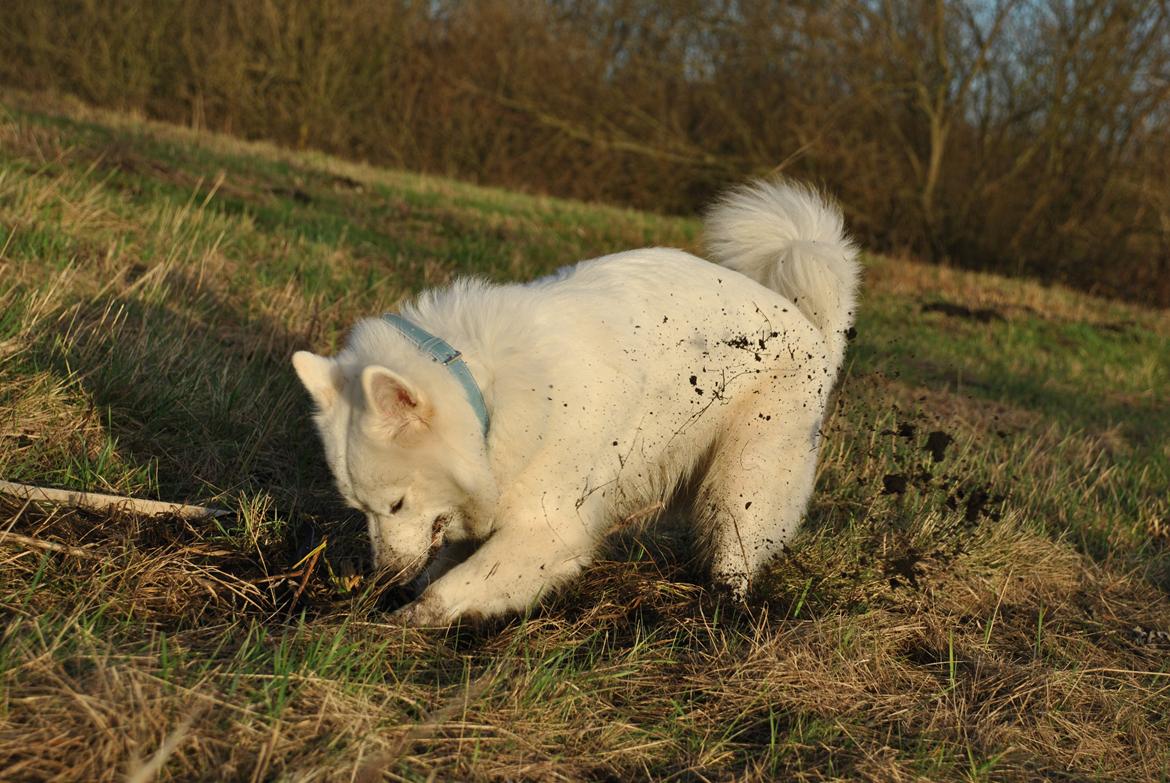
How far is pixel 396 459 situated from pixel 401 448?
0.14ft

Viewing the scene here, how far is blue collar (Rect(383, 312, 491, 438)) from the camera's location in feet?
9.61

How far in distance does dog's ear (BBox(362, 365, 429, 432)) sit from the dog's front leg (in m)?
0.54

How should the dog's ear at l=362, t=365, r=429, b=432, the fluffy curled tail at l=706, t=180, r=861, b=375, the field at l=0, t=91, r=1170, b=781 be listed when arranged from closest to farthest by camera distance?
the field at l=0, t=91, r=1170, b=781 → the dog's ear at l=362, t=365, r=429, b=432 → the fluffy curled tail at l=706, t=180, r=861, b=375

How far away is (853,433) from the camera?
5238 mm

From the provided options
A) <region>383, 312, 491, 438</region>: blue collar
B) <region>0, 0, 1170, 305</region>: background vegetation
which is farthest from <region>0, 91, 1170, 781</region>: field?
<region>0, 0, 1170, 305</region>: background vegetation

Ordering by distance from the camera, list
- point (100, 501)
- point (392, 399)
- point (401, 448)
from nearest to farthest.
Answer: point (392, 399)
point (401, 448)
point (100, 501)

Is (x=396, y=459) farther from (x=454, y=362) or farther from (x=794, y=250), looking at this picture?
(x=794, y=250)

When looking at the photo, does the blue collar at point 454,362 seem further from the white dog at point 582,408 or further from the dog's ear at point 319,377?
the dog's ear at point 319,377

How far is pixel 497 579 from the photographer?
3111 mm

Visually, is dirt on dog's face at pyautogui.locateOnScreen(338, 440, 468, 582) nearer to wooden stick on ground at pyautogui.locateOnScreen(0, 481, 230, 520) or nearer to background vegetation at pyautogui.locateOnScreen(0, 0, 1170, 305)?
wooden stick on ground at pyautogui.locateOnScreen(0, 481, 230, 520)

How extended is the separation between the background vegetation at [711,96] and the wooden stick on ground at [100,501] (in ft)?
41.9

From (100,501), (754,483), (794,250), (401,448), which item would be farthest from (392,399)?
(794,250)

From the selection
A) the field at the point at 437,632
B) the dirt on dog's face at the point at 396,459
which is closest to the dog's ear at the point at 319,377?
the dirt on dog's face at the point at 396,459

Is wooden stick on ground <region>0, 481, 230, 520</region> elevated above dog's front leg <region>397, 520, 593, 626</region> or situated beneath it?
situated beneath
